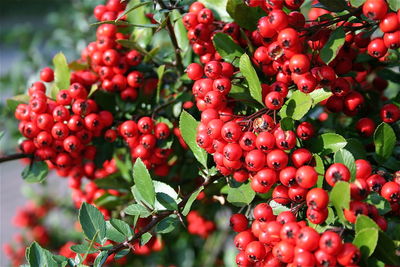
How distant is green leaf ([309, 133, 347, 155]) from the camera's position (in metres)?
1.52

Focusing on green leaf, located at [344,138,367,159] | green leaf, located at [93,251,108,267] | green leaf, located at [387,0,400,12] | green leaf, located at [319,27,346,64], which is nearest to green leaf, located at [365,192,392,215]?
green leaf, located at [344,138,367,159]

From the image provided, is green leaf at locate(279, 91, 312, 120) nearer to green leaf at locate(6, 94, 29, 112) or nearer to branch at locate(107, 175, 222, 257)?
branch at locate(107, 175, 222, 257)

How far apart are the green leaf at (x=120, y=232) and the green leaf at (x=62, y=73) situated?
0.78 metres

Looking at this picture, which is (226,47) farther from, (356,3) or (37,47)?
(37,47)

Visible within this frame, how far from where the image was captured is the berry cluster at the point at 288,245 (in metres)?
1.25

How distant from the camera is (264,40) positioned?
5.25ft

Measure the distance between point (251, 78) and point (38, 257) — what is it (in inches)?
36.5

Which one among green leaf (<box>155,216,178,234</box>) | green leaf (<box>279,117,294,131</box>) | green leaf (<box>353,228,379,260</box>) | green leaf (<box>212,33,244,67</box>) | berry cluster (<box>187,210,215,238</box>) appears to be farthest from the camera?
berry cluster (<box>187,210,215,238</box>)

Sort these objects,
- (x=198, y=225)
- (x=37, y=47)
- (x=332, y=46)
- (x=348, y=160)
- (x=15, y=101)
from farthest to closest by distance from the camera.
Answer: (x=37, y=47)
(x=198, y=225)
(x=15, y=101)
(x=332, y=46)
(x=348, y=160)

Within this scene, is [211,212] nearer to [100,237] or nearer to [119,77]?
[119,77]

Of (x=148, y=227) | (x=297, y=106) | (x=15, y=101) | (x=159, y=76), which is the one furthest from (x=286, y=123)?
(x=15, y=101)

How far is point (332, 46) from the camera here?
4.89 ft

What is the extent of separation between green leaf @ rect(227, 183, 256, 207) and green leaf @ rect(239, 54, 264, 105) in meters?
0.32

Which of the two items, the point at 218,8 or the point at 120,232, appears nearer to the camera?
the point at 120,232
